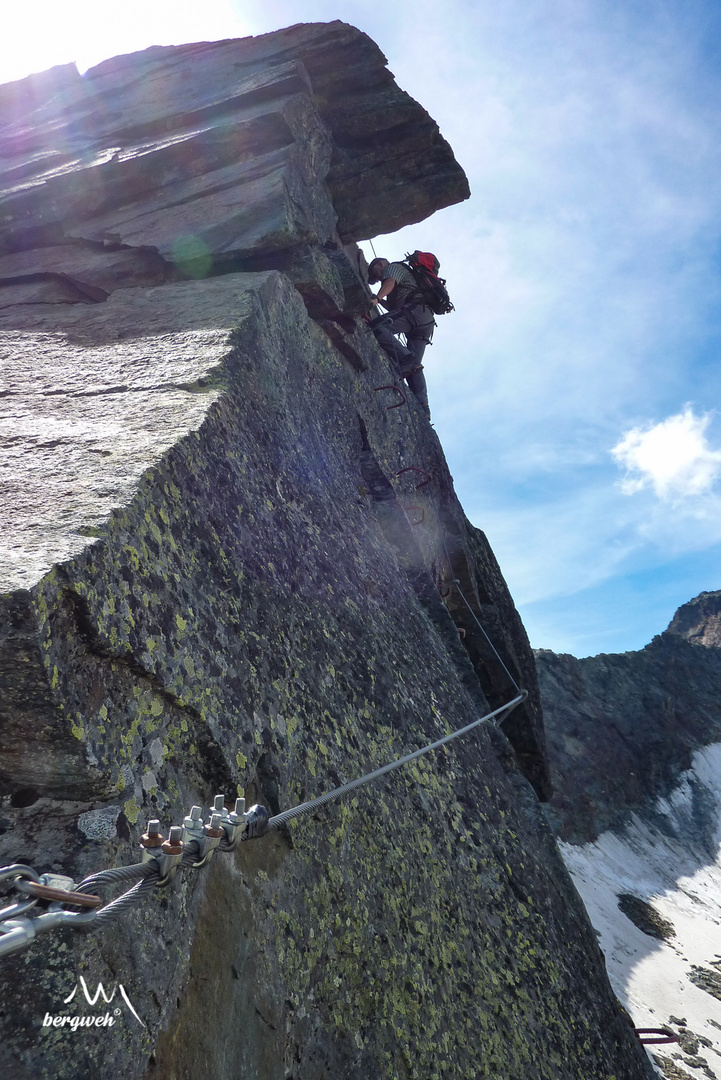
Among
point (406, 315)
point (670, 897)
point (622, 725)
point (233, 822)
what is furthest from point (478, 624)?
point (670, 897)

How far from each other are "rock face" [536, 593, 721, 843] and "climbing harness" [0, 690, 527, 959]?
37.0 meters

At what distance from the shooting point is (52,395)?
5.36 m

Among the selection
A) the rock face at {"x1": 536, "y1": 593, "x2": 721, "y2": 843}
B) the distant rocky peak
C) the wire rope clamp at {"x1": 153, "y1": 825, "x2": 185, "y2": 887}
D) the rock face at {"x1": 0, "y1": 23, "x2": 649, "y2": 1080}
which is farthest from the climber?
the distant rocky peak

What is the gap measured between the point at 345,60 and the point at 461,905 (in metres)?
13.1

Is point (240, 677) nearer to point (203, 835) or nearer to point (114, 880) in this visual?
point (203, 835)

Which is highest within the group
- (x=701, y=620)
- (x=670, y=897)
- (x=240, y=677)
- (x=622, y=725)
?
(x=701, y=620)

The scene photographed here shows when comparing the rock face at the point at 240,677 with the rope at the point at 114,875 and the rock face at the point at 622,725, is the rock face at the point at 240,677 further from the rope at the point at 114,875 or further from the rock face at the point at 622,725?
the rock face at the point at 622,725

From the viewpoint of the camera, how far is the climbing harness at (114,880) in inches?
70.2

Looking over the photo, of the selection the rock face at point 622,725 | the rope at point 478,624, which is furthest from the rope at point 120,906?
the rock face at point 622,725

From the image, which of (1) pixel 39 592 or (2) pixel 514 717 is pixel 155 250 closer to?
(1) pixel 39 592

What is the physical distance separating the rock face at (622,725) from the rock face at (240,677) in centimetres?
3307

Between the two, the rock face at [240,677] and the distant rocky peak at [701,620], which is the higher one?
the distant rocky peak at [701,620]

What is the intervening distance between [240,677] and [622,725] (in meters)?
43.0

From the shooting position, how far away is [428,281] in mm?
13750
